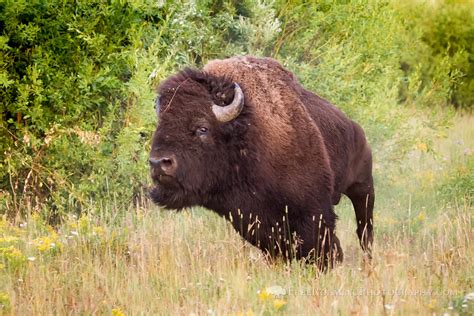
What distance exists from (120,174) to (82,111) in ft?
2.74

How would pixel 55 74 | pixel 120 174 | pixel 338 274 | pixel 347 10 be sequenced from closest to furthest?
pixel 338 274 < pixel 55 74 < pixel 120 174 < pixel 347 10

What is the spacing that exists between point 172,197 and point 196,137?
54 cm

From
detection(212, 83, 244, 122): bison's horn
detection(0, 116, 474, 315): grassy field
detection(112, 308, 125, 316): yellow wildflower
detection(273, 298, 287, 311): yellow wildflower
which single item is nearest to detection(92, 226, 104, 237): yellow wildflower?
detection(0, 116, 474, 315): grassy field

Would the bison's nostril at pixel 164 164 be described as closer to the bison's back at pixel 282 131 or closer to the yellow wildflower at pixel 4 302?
the bison's back at pixel 282 131

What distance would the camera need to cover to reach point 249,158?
761 cm

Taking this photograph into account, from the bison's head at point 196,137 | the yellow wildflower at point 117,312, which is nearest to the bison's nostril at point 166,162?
the bison's head at point 196,137

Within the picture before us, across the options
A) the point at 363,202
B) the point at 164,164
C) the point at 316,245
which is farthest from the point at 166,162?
the point at 363,202

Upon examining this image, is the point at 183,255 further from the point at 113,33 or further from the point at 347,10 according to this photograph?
the point at 347,10

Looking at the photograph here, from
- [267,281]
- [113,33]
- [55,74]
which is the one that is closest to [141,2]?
[113,33]

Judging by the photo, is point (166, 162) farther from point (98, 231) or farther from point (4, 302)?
point (4, 302)

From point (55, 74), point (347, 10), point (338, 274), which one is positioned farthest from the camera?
point (347, 10)

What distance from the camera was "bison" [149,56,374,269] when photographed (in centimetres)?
732

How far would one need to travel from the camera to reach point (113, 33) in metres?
9.92

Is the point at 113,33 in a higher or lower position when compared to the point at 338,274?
higher
